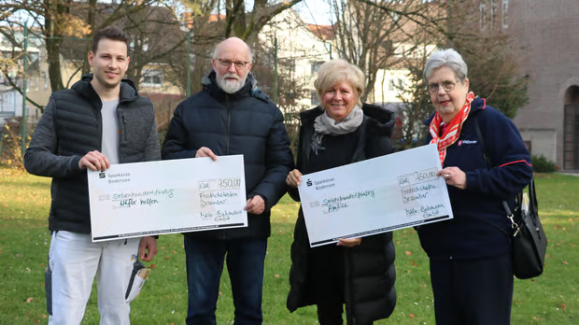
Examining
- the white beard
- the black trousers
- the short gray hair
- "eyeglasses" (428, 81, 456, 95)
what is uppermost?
the short gray hair

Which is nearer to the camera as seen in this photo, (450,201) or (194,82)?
(450,201)

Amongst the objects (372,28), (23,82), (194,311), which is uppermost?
(372,28)

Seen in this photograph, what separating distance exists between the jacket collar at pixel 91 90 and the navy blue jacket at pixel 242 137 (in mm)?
400

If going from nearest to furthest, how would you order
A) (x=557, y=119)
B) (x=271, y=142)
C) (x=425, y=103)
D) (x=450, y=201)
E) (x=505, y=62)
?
(x=450, y=201)
(x=271, y=142)
(x=425, y=103)
(x=505, y=62)
(x=557, y=119)

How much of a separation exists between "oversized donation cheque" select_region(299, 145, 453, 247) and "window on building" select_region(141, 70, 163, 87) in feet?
54.9

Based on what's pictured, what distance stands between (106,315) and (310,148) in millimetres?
1664

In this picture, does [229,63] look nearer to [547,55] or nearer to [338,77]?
[338,77]

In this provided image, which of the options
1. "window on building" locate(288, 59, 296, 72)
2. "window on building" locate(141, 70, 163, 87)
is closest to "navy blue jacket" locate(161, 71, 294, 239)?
"window on building" locate(141, 70, 163, 87)

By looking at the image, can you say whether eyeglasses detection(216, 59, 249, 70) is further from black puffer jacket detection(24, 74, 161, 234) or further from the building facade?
the building facade

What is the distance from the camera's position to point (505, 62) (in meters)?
24.9

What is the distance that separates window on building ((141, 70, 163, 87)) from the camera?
64.8 ft

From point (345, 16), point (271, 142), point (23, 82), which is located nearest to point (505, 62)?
point (345, 16)

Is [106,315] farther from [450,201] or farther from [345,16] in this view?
[345,16]

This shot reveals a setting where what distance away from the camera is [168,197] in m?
3.63
